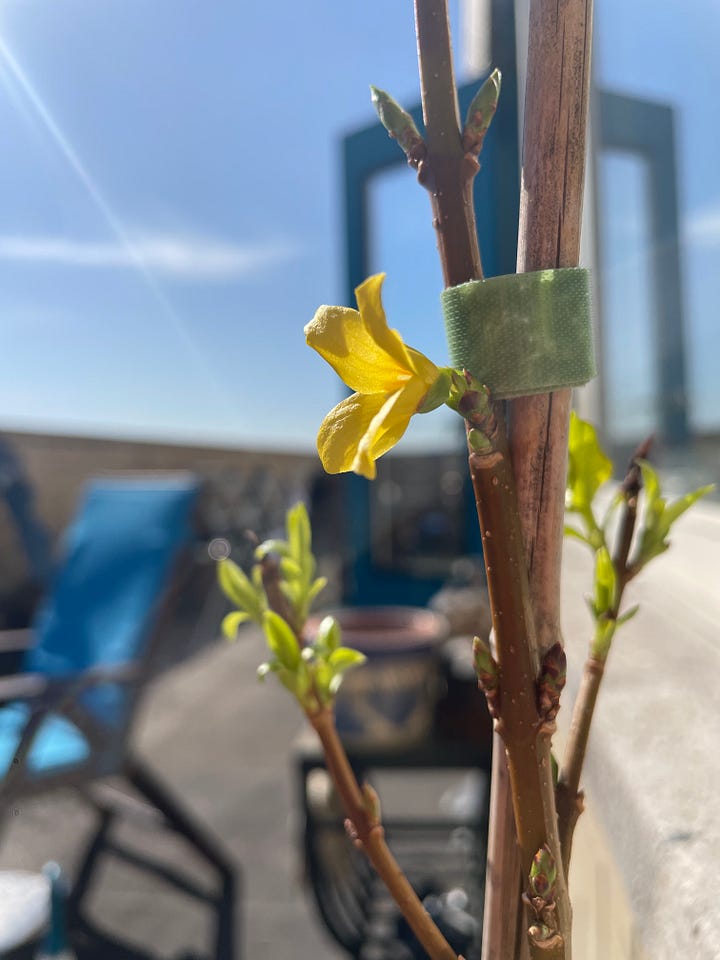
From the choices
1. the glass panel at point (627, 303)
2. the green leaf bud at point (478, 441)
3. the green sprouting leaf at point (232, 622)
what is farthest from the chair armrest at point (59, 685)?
the green leaf bud at point (478, 441)

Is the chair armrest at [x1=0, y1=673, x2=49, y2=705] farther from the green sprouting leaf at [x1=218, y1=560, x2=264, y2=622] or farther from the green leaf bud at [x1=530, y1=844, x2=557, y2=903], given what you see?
the green leaf bud at [x1=530, y1=844, x2=557, y2=903]

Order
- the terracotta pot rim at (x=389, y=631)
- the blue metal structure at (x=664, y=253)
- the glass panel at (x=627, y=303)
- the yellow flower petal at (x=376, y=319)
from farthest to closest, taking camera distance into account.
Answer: the terracotta pot rim at (x=389, y=631)
the glass panel at (x=627, y=303)
the blue metal structure at (x=664, y=253)
the yellow flower petal at (x=376, y=319)

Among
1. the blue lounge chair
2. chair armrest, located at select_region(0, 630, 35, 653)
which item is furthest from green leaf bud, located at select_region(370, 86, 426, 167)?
chair armrest, located at select_region(0, 630, 35, 653)

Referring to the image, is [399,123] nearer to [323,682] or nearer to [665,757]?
[323,682]

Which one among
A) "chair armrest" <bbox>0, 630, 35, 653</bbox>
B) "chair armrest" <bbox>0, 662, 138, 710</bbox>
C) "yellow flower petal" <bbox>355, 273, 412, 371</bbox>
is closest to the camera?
"yellow flower petal" <bbox>355, 273, 412, 371</bbox>

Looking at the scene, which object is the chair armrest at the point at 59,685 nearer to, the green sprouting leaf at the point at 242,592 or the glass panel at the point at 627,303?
the glass panel at the point at 627,303

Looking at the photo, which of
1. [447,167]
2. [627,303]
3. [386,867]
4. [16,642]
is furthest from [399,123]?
[16,642]
